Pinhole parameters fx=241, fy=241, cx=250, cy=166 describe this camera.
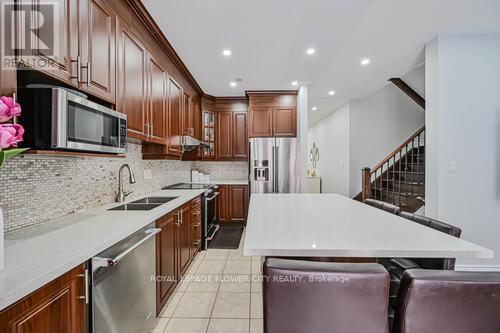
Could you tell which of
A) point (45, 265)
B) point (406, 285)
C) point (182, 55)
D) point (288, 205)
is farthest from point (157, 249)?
point (182, 55)

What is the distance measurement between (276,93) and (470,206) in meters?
3.28

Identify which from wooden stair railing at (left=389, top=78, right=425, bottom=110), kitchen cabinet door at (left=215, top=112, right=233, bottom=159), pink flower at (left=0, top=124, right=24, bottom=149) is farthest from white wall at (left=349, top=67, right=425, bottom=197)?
pink flower at (left=0, top=124, right=24, bottom=149)

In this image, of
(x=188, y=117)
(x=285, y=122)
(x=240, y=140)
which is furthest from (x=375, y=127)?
(x=188, y=117)

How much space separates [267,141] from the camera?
433 cm

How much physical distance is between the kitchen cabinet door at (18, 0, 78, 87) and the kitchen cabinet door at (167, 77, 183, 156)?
→ 1565 mm

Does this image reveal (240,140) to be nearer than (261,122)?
No

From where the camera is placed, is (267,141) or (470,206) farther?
(267,141)

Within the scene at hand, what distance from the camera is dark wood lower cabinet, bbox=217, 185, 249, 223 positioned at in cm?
463

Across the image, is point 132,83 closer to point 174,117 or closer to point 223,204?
point 174,117

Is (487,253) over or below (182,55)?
below

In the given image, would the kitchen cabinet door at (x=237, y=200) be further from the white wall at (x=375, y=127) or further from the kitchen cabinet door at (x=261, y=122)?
the white wall at (x=375, y=127)

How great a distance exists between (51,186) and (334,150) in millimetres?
6140

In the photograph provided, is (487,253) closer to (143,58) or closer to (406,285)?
(406,285)

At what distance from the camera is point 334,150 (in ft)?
21.4
